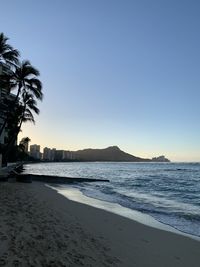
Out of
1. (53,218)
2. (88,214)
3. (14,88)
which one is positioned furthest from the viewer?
(14,88)

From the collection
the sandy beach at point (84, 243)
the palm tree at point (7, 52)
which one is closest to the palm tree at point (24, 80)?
the palm tree at point (7, 52)

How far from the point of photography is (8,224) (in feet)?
31.1

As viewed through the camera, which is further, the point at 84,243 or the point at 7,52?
the point at 7,52

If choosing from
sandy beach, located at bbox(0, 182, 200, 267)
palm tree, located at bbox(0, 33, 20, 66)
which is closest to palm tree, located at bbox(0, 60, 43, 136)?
palm tree, located at bbox(0, 33, 20, 66)

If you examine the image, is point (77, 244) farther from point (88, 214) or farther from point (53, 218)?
point (88, 214)

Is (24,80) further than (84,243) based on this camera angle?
Yes

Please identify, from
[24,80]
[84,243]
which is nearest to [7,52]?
[24,80]

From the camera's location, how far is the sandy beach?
22.9ft

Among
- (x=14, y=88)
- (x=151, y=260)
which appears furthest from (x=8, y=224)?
(x=14, y=88)

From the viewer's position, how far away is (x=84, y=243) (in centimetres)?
860

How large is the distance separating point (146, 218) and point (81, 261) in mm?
8761

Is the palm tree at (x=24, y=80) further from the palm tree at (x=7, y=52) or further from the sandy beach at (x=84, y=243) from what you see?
the sandy beach at (x=84, y=243)

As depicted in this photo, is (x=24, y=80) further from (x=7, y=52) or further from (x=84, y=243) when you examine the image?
(x=84, y=243)

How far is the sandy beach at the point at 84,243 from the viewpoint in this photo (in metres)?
6.99
